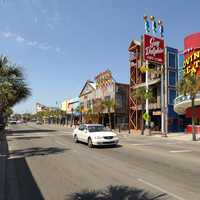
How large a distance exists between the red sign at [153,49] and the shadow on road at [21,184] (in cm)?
3405

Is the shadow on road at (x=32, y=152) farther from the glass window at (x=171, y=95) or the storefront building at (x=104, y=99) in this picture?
the storefront building at (x=104, y=99)

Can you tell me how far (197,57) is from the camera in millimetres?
39375

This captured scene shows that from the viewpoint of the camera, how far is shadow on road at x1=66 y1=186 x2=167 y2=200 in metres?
7.41

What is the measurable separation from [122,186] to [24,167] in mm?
5095

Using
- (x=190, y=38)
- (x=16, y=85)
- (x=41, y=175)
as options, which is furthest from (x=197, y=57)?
(x=41, y=175)

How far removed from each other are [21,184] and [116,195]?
311 centimetres

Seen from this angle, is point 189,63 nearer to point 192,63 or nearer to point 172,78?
point 192,63

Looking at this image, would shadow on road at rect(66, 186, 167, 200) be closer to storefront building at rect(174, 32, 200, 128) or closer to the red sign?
storefront building at rect(174, 32, 200, 128)

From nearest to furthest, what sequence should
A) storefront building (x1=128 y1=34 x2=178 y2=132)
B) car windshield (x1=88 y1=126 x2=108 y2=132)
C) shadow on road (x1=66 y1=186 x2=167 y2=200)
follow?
Answer: shadow on road (x1=66 y1=186 x2=167 y2=200) → car windshield (x1=88 y1=126 x2=108 y2=132) → storefront building (x1=128 y1=34 x2=178 y2=132)

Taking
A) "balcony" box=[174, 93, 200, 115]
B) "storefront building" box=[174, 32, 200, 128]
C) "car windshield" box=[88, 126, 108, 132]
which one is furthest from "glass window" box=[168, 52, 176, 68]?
"car windshield" box=[88, 126, 108, 132]

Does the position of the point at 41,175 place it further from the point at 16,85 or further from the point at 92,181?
the point at 16,85

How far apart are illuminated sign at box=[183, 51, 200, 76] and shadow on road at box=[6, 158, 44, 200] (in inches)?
1232

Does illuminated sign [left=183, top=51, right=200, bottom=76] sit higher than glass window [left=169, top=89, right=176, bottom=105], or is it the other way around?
illuminated sign [left=183, top=51, right=200, bottom=76]

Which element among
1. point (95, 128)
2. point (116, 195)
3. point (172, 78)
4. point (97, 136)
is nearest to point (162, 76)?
point (172, 78)
